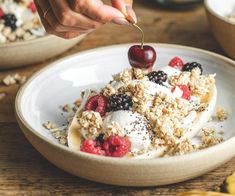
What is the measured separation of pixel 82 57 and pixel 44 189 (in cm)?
54

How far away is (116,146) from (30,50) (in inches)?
25.1

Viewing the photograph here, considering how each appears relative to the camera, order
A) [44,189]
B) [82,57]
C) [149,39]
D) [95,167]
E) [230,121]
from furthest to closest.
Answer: [149,39], [82,57], [230,121], [44,189], [95,167]

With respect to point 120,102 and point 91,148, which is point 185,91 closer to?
point 120,102

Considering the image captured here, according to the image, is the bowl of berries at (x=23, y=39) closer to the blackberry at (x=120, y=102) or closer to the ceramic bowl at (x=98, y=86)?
the ceramic bowl at (x=98, y=86)

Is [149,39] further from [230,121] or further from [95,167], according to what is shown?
[95,167]

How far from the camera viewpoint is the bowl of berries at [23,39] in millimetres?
1841

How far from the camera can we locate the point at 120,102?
1.44 meters

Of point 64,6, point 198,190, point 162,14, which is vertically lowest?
point 162,14

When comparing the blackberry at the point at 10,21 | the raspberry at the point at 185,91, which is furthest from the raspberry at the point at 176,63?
the blackberry at the point at 10,21

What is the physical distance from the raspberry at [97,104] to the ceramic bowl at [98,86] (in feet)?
0.42

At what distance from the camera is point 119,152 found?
1323 mm

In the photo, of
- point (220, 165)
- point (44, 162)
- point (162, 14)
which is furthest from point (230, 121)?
point (162, 14)

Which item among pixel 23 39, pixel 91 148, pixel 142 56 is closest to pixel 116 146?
pixel 91 148

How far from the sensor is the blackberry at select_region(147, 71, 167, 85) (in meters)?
1.52
